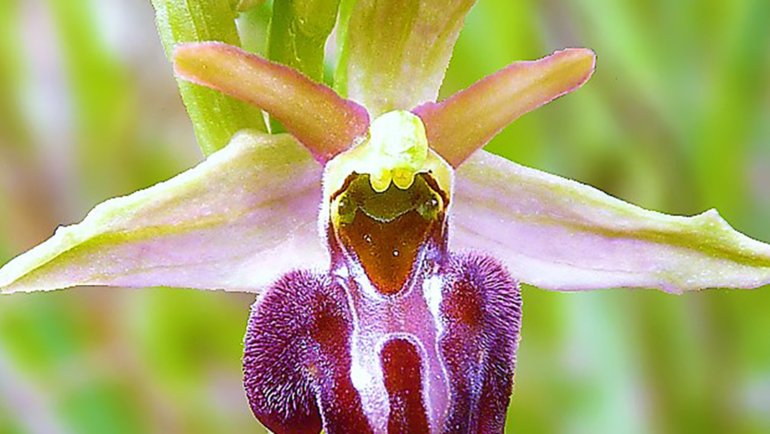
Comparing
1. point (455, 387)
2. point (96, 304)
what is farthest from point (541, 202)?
point (96, 304)

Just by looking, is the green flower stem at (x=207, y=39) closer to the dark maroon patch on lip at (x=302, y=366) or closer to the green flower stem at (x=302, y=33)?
the green flower stem at (x=302, y=33)

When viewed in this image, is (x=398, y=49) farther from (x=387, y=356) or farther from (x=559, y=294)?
(x=559, y=294)

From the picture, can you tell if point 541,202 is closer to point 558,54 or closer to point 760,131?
point 558,54

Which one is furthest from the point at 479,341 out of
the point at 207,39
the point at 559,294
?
the point at 559,294

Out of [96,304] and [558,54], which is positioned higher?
[96,304]

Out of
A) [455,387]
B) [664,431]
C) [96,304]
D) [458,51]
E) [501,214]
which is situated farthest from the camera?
[96,304]

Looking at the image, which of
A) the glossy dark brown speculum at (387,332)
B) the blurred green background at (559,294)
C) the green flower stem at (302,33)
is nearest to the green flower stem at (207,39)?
the green flower stem at (302,33)

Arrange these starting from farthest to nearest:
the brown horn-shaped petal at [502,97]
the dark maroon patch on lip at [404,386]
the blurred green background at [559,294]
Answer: the blurred green background at [559,294] → the brown horn-shaped petal at [502,97] → the dark maroon patch on lip at [404,386]
